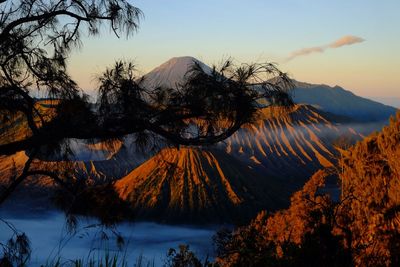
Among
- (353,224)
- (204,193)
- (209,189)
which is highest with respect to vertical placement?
(353,224)

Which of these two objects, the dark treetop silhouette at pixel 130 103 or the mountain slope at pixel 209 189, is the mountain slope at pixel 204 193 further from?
the dark treetop silhouette at pixel 130 103

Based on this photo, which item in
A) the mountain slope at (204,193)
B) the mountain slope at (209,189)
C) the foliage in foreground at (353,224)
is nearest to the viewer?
the foliage in foreground at (353,224)

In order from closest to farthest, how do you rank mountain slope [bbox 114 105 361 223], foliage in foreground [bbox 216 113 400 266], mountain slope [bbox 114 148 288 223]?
foliage in foreground [bbox 216 113 400 266]
mountain slope [bbox 114 105 361 223]
mountain slope [bbox 114 148 288 223]

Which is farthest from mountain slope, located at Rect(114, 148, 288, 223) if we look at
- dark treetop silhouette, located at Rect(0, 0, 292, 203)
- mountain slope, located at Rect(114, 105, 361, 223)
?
dark treetop silhouette, located at Rect(0, 0, 292, 203)

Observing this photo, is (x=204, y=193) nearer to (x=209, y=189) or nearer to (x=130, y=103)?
(x=209, y=189)

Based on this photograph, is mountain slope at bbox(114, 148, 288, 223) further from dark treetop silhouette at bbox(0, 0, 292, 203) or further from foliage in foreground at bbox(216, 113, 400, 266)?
dark treetop silhouette at bbox(0, 0, 292, 203)

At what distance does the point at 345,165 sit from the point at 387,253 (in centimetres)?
567

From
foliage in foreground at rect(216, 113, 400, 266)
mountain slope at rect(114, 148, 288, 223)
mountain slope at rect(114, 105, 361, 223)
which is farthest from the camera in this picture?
mountain slope at rect(114, 148, 288, 223)

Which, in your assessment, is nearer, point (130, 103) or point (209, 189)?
point (130, 103)

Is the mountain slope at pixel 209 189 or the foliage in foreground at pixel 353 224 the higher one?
the foliage in foreground at pixel 353 224

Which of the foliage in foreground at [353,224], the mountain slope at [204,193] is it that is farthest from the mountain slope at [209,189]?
the foliage in foreground at [353,224]

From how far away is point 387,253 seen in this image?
6.36 meters

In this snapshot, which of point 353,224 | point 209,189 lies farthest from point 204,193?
point 353,224

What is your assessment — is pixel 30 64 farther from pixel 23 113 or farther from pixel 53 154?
pixel 53 154
